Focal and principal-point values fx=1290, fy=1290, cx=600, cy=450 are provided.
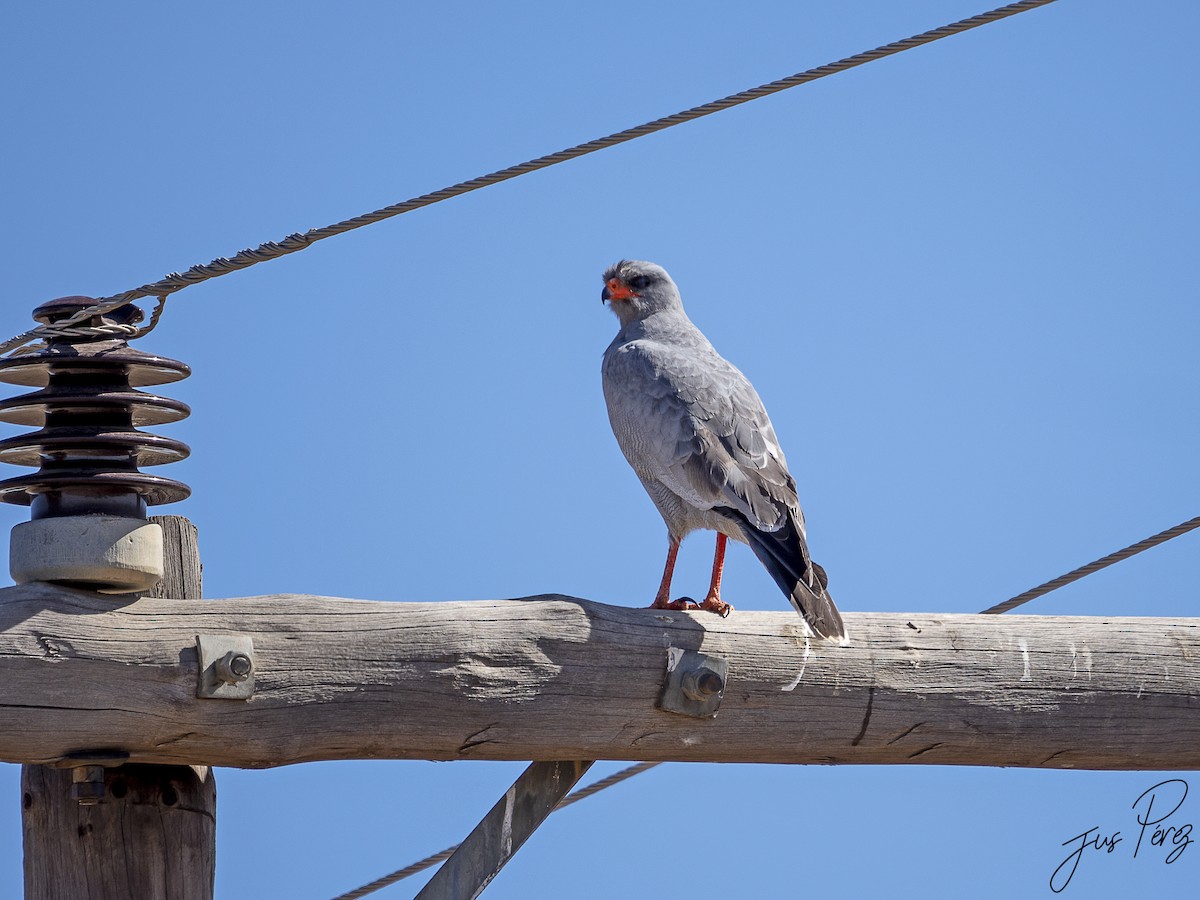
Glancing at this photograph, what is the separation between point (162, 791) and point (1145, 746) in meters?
2.22

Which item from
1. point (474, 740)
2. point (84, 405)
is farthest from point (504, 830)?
point (84, 405)

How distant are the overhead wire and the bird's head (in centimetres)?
160

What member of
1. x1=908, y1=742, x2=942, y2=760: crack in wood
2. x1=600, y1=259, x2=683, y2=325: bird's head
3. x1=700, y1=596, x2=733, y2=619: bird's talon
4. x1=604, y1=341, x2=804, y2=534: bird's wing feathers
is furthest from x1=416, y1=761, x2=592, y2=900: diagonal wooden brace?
x1=600, y1=259, x2=683, y2=325: bird's head

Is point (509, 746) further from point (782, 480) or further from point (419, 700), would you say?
point (782, 480)

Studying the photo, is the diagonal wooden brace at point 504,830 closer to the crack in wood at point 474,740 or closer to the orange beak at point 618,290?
the crack in wood at point 474,740

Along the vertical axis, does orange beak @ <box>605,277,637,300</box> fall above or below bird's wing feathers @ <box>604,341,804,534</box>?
above

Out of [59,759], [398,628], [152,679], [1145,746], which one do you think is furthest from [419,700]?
[1145,746]

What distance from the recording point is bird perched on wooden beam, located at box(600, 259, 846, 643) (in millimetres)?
3293

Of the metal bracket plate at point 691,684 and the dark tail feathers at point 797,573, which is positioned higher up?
the dark tail feathers at point 797,573

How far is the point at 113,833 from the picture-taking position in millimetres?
2586

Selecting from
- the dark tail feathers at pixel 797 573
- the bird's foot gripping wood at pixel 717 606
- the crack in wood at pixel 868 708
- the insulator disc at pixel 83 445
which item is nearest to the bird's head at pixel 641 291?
the dark tail feathers at pixel 797 573

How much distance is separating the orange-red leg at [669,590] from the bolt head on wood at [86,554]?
131 cm

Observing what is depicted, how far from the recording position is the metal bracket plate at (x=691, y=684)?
2.79 metres

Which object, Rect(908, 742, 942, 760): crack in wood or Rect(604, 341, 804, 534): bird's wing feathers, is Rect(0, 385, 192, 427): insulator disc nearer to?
Rect(604, 341, 804, 534): bird's wing feathers
